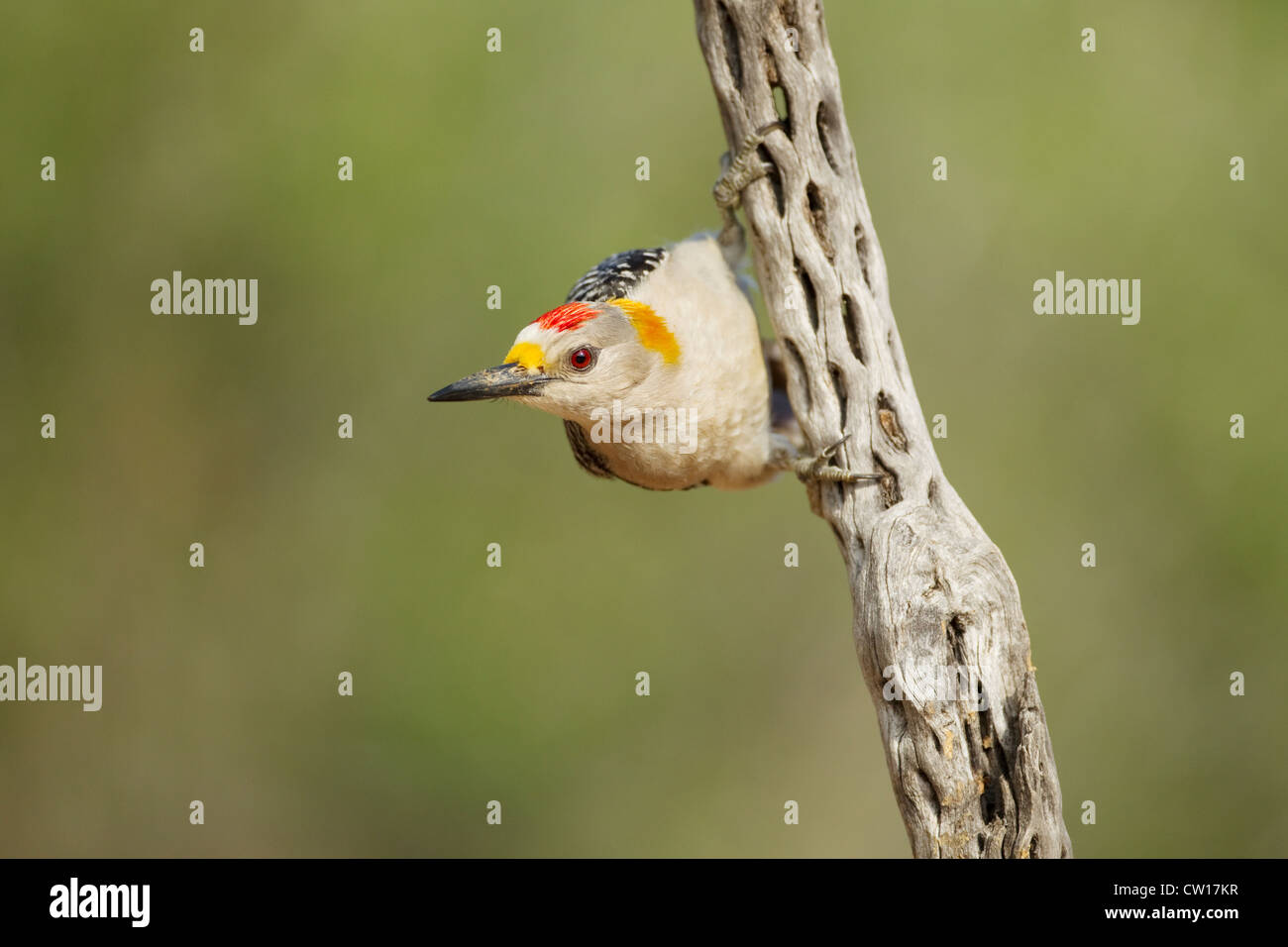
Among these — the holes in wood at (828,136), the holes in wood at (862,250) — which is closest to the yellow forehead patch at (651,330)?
the holes in wood at (862,250)

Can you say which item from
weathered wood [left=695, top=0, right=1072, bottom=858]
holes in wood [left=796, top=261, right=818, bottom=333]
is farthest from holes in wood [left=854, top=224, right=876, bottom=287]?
holes in wood [left=796, top=261, right=818, bottom=333]

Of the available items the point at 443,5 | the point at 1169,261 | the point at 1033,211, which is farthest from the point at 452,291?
the point at 1169,261

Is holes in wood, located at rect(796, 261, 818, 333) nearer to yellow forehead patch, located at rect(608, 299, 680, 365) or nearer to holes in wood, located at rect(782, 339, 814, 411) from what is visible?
holes in wood, located at rect(782, 339, 814, 411)

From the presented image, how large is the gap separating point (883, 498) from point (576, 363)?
1.08 meters

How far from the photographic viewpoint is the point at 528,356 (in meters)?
3.31

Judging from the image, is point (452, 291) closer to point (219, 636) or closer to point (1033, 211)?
point (219, 636)

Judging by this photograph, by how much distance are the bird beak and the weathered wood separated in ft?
2.86

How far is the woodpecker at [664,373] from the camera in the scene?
3.33m

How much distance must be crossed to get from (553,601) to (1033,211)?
373 cm

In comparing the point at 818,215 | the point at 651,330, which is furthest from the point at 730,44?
the point at 651,330

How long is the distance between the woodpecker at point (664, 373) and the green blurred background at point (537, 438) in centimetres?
254

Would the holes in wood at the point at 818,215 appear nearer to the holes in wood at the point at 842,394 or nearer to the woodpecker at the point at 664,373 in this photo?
the woodpecker at the point at 664,373

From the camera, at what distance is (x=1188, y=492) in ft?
20.8
